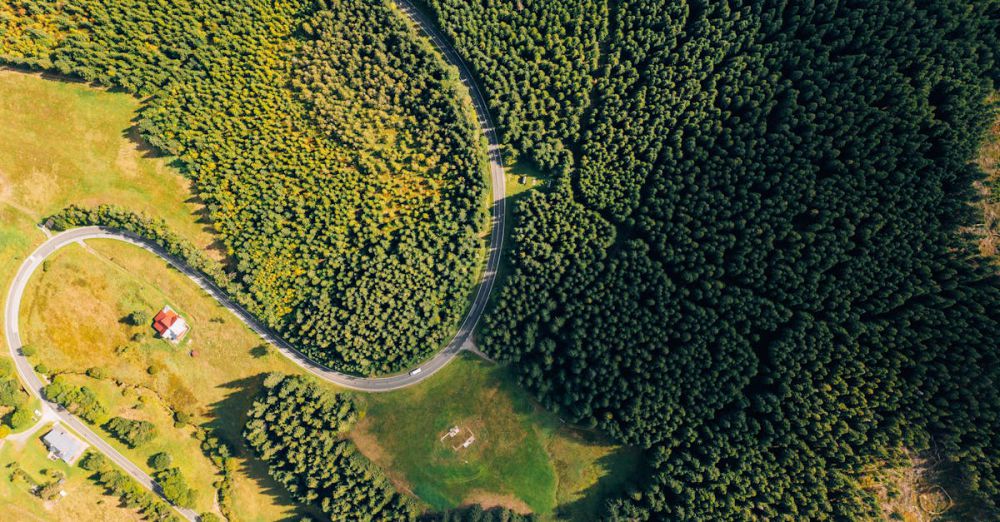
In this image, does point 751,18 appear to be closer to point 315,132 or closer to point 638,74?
point 638,74

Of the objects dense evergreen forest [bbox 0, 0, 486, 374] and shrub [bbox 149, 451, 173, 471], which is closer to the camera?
shrub [bbox 149, 451, 173, 471]

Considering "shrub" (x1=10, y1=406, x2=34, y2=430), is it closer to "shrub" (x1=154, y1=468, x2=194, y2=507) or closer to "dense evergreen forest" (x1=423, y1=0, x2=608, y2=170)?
"shrub" (x1=154, y1=468, x2=194, y2=507)

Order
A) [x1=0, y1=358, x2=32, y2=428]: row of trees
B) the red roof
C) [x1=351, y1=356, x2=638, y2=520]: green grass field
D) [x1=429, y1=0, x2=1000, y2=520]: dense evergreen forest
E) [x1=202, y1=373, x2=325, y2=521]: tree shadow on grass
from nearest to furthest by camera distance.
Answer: [x1=429, y1=0, x2=1000, y2=520]: dense evergreen forest
[x1=0, y1=358, x2=32, y2=428]: row of trees
[x1=351, y1=356, x2=638, y2=520]: green grass field
the red roof
[x1=202, y1=373, x2=325, y2=521]: tree shadow on grass

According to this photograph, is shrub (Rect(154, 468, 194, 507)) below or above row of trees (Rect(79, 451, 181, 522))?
above

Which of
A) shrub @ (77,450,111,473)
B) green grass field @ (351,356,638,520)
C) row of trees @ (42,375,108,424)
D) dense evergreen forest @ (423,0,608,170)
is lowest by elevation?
shrub @ (77,450,111,473)

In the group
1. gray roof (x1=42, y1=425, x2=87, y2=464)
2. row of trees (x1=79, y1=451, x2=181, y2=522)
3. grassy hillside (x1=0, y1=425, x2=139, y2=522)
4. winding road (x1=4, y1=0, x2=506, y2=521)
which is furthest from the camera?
winding road (x1=4, y1=0, x2=506, y2=521)

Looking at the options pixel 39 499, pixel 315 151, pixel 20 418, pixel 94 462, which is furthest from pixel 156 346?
pixel 315 151

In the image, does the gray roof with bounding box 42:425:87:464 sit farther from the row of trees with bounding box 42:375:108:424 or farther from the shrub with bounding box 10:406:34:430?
the row of trees with bounding box 42:375:108:424

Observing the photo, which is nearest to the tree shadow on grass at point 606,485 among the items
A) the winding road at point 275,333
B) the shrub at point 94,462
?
the winding road at point 275,333

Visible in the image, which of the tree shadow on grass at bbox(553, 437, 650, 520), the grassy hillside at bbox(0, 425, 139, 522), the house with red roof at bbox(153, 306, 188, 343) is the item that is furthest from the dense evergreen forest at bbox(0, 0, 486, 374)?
the grassy hillside at bbox(0, 425, 139, 522)
